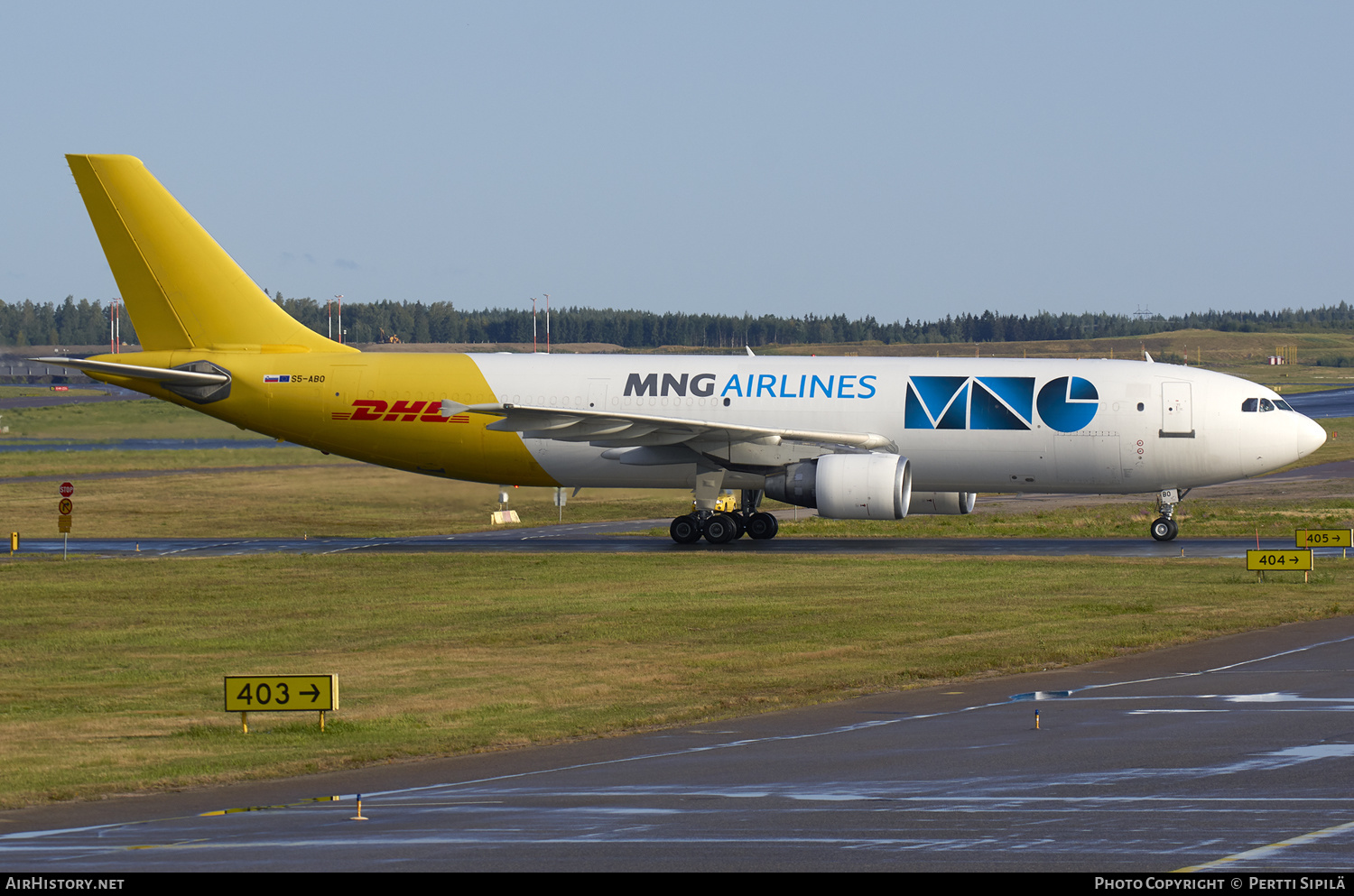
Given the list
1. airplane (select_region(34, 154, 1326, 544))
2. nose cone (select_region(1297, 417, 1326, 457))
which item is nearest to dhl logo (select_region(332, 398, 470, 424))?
airplane (select_region(34, 154, 1326, 544))

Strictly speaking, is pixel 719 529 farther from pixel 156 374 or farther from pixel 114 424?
pixel 114 424

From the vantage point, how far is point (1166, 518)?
40.8 meters

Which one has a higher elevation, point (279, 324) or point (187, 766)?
point (279, 324)

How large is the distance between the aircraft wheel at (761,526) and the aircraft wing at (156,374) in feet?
48.2

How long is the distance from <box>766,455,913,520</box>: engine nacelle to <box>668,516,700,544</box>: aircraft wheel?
4.11 meters

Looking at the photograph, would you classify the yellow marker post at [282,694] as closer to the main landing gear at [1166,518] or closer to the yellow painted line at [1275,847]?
the yellow painted line at [1275,847]

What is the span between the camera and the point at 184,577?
112 ft

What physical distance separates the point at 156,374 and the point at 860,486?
61.7 feet

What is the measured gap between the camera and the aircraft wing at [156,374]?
131ft

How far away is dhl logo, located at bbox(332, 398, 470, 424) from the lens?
135 ft

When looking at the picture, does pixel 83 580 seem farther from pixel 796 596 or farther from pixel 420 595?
pixel 796 596

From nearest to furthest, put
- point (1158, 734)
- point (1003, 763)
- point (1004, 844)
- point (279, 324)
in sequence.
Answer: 1. point (1004, 844)
2. point (1003, 763)
3. point (1158, 734)
4. point (279, 324)

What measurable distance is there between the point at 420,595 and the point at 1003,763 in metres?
18.0

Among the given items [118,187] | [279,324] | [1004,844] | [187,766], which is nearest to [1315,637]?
[1004,844]
